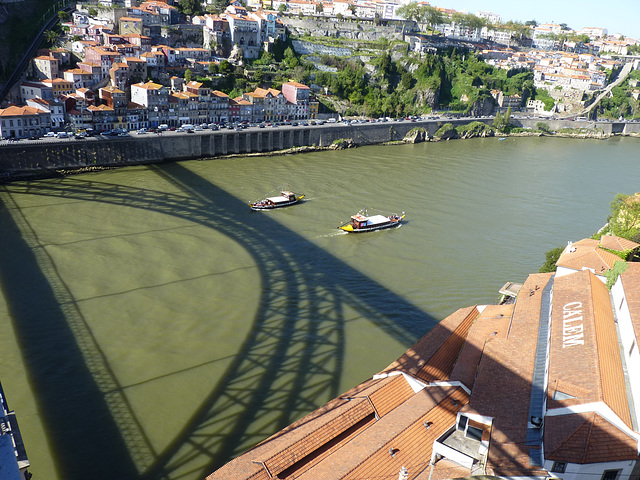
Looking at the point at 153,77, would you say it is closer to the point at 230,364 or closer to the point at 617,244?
the point at 230,364

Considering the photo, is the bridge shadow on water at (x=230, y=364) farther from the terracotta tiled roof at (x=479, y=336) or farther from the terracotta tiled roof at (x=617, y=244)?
the terracotta tiled roof at (x=617, y=244)

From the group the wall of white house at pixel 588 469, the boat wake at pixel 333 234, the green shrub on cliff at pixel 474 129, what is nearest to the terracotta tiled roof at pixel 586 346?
the wall of white house at pixel 588 469

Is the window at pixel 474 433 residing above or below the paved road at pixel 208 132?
below

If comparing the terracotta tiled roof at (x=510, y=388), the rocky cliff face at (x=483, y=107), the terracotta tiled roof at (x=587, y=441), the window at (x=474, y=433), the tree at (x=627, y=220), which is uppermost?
the rocky cliff face at (x=483, y=107)

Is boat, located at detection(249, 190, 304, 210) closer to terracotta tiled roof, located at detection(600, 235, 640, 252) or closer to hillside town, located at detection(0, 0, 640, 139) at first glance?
terracotta tiled roof, located at detection(600, 235, 640, 252)

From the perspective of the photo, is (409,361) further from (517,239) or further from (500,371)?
(517,239)

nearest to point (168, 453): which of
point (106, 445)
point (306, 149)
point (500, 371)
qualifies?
point (106, 445)

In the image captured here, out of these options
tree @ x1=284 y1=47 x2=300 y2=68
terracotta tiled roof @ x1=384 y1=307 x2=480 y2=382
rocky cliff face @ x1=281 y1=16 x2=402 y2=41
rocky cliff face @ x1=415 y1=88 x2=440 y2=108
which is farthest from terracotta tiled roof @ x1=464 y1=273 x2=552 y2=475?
rocky cliff face @ x1=281 y1=16 x2=402 y2=41
